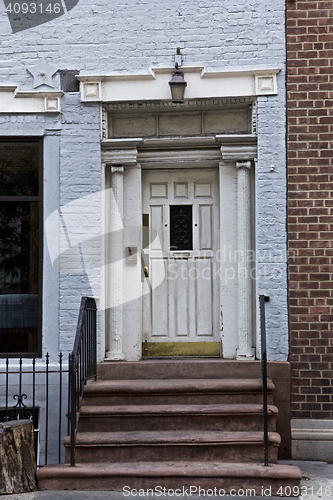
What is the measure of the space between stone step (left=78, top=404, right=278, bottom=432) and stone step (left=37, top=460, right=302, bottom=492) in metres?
0.50

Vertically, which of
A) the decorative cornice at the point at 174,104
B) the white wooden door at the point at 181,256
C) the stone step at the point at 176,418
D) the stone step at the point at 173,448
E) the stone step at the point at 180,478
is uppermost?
the decorative cornice at the point at 174,104

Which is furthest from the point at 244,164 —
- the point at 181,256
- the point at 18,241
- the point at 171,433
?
the point at 171,433

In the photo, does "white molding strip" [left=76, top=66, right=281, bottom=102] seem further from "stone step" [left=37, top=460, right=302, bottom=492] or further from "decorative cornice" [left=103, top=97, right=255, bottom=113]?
"stone step" [left=37, top=460, right=302, bottom=492]

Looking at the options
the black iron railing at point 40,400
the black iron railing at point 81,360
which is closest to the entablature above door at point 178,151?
the black iron railing at point 81,360

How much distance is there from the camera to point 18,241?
267 inches

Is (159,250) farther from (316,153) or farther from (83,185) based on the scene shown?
(316,153)

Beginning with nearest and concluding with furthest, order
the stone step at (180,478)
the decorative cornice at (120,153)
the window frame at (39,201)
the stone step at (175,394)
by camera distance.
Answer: the stone step at (180,478) < the stone step at (175,394) < the window frame at (39,201) < the decorative cornice at (120,153)

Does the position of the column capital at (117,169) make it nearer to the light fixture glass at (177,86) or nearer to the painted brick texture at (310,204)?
the light fixture glass at (177,86)

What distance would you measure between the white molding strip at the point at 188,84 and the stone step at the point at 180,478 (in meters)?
3.86

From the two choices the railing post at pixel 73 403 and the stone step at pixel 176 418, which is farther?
the stone step at pixel 176 418

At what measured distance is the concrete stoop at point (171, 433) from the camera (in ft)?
16.3

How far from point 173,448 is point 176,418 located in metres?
0.36

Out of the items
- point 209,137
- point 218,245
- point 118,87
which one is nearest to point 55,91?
point 118,87

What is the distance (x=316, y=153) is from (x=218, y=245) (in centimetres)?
152
